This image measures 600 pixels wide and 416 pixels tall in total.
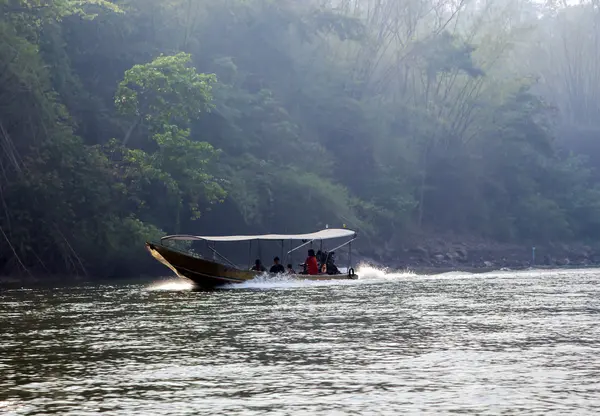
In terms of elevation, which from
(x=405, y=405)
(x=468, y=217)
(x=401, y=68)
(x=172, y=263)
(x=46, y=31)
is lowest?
(x=405, y=405)

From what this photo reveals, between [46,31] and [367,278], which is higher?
[46,31]

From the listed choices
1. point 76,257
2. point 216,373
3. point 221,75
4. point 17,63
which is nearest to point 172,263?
point 76,257

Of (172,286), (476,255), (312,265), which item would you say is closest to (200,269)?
(172,286)

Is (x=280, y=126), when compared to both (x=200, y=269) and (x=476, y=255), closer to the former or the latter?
(x=476, y=255)

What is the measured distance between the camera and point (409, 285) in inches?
1576

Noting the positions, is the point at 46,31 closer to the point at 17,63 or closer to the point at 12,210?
the point at 17,63

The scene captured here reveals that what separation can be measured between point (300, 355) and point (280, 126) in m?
51.3

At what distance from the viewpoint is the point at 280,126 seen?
68.6 m

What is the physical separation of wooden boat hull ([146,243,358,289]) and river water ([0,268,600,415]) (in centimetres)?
486

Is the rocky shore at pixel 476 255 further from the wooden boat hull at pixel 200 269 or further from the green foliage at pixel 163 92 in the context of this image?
the wooden boat hull at pixel 200 269

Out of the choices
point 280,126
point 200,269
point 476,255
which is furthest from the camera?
point 476,255

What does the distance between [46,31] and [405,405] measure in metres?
43.3

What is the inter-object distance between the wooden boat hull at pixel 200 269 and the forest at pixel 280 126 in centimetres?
713

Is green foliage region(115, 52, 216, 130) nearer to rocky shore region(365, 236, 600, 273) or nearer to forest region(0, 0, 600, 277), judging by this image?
forest region(0, 0, 600, 277)
